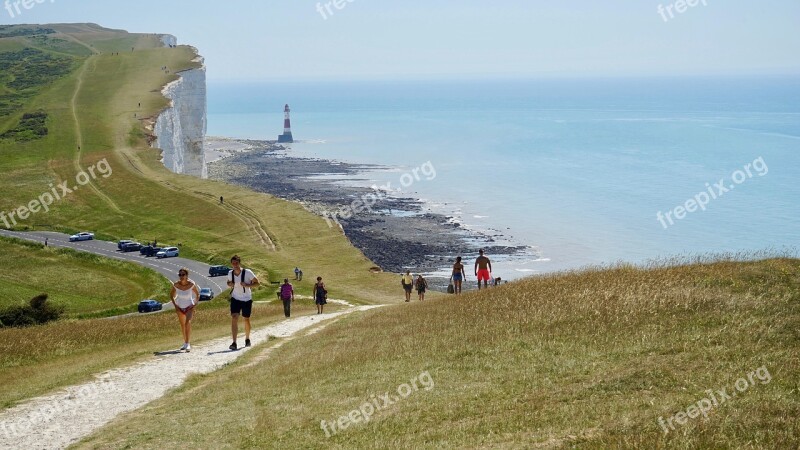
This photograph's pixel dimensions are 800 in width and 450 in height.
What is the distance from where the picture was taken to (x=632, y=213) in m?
135

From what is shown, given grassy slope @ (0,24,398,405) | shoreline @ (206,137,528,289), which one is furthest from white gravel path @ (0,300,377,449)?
shoreline @ (206,137,528,289)

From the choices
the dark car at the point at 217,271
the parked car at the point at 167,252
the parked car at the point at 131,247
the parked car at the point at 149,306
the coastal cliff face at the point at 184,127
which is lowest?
the parked car at the point at 149,306

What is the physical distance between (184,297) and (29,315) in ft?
68.7

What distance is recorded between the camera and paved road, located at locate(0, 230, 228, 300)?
230 ft

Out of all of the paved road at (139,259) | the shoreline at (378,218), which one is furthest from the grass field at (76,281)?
the shoreline at (378,218)

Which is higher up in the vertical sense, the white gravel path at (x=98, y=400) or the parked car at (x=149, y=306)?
the white gravel path at (x=98, y=400)

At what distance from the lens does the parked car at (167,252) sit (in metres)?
81.2

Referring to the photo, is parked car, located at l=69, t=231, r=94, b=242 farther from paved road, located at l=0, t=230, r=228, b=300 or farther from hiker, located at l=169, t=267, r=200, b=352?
hiker, located at l=169, t=267, r=200, b=352

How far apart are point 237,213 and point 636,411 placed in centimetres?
8707
